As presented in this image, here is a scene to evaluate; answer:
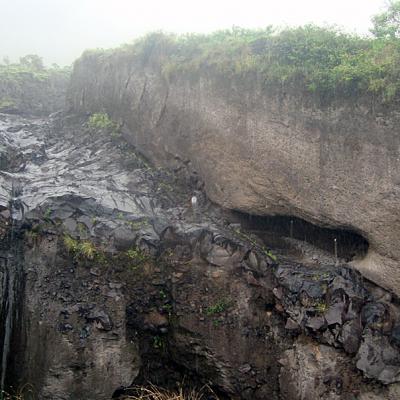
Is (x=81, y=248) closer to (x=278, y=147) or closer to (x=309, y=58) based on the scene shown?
(x=278, y=147)

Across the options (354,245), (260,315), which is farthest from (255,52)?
(260,315)

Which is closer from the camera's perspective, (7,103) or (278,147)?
(278,147)

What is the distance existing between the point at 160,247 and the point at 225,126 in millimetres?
2695

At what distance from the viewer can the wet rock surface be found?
24.2ft

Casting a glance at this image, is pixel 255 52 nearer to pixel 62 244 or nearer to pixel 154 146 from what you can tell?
pixel 154 146

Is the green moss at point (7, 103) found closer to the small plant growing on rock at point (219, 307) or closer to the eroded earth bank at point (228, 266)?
the eroded earth bank at point (228, 266)

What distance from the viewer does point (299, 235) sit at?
28.9 ft

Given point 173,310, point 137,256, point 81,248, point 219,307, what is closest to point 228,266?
point 219,307

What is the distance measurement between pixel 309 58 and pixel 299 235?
326 cm

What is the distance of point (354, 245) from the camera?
8156mm

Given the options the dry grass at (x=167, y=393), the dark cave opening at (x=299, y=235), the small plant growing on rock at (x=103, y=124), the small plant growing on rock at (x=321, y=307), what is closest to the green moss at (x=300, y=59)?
the small plant growing on rock at (x=103, y=124)

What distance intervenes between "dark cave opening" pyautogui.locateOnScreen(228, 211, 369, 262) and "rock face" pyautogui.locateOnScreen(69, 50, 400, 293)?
311 mm

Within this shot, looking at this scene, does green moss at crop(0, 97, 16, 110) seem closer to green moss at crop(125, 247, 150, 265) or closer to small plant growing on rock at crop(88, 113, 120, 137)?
small plant growing on rock at crop(88, 113, 120, 137)

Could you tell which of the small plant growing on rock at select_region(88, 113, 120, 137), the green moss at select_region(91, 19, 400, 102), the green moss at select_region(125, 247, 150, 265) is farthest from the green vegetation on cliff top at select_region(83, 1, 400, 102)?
the green moss at select_region(125, 247, 150, 265)
